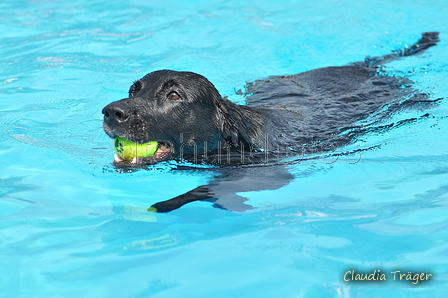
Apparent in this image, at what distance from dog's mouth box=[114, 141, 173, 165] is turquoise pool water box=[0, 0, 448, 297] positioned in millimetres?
179

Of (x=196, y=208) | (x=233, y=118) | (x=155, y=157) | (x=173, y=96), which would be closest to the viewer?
(x=196, y=208)

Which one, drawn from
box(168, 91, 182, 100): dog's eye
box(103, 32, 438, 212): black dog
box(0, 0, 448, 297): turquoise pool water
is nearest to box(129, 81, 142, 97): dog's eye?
box(103, 32, 438, 212): black dog

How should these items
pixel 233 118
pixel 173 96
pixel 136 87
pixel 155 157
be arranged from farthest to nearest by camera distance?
pixel 233 118
pixel 136 87
pixel 173 96
pixel 155 157

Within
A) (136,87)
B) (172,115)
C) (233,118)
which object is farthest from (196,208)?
(136,87)

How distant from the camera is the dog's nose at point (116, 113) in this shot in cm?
409

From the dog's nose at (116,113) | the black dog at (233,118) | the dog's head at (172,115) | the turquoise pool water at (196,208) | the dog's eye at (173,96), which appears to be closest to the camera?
the turquoise pool water at (196,208)

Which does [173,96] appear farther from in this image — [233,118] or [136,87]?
[233,118]

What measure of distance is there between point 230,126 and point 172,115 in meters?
0.67

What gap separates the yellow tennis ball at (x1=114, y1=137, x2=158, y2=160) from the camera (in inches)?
169

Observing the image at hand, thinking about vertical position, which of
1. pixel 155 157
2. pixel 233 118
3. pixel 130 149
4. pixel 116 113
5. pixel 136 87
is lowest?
pixel 155 157

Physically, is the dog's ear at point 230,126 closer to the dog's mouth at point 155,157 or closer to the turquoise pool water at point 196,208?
the turquoise pool water at point 196,208

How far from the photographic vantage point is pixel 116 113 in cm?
411

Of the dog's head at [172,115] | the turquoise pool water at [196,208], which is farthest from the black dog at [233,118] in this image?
the turquoise pool water at [196,208]

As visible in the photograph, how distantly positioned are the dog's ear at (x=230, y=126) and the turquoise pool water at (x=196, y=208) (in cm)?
47
